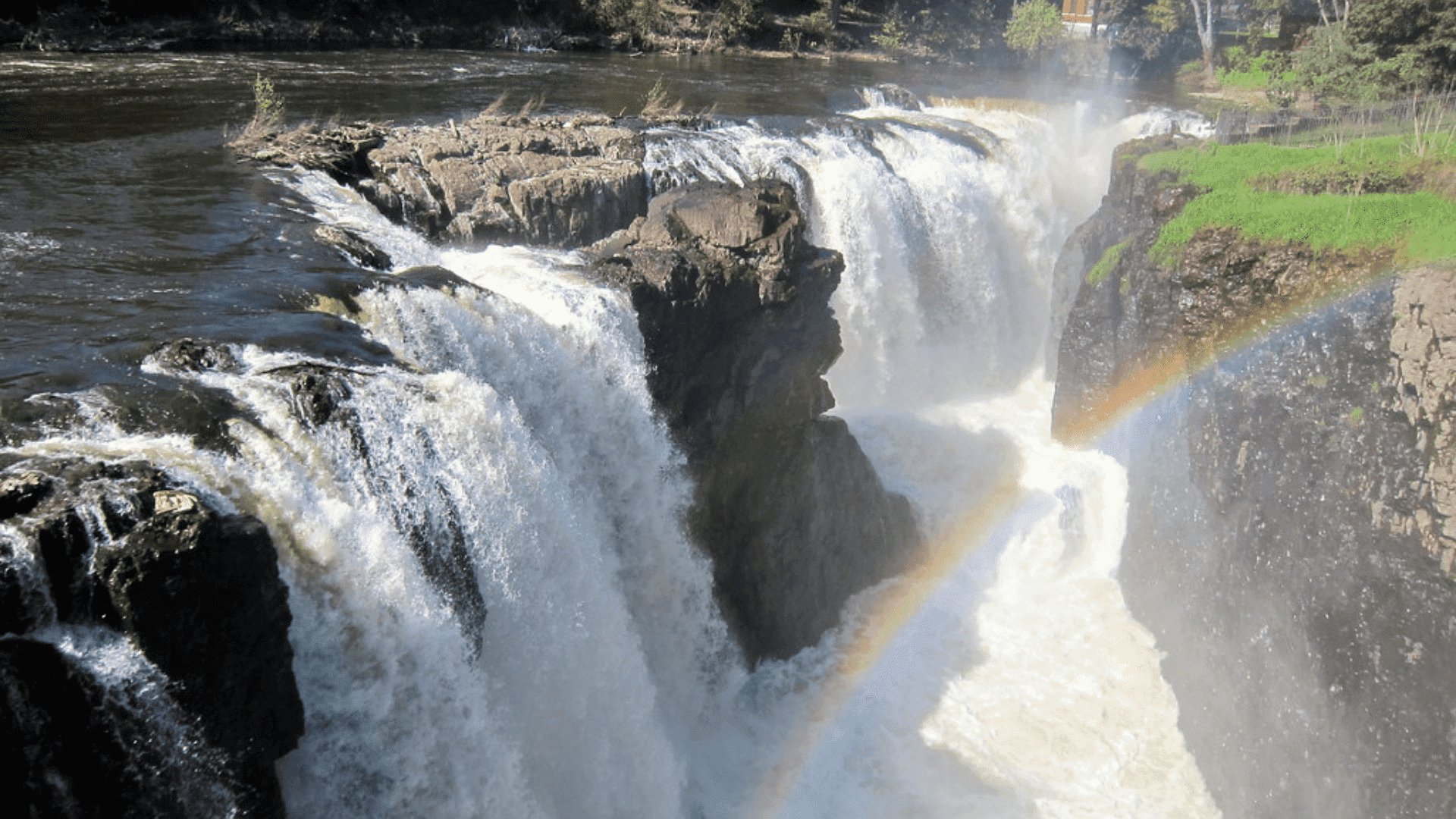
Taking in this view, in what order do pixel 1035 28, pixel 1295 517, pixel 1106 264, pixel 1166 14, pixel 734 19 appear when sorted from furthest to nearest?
1. pixel 1035 28
2. pixel 1166 14
3. pixel 734 19
4. pixel 1106 264
5. pixel 1295 517

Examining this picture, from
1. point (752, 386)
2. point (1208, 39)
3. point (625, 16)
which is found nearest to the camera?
point (752, 386)

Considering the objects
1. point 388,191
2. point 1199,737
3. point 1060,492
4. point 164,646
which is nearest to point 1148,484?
point 1060,492

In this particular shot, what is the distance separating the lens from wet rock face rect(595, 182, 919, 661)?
1090cm

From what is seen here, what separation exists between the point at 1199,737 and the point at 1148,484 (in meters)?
3.62

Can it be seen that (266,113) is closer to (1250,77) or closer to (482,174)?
(482,174)

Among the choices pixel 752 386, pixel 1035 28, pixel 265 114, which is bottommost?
pixel 752 386

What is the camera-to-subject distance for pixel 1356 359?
973 cm

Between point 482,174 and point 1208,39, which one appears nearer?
point 482,174

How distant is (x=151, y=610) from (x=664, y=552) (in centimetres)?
580

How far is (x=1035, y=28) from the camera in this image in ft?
138

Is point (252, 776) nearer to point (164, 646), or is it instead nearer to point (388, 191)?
point (164, 646)

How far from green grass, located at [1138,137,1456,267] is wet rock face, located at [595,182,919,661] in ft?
15.8

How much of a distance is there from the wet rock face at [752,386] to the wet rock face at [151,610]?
5.30m

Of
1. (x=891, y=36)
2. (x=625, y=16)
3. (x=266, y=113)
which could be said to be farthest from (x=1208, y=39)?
(x=266, y=113)
